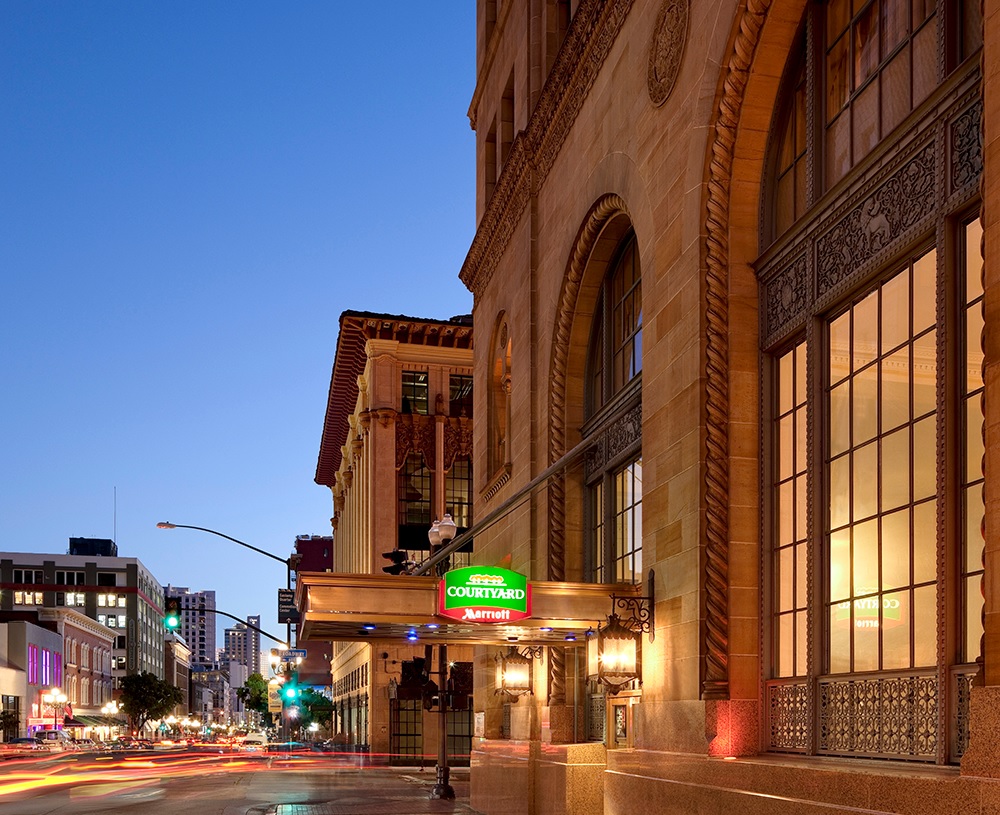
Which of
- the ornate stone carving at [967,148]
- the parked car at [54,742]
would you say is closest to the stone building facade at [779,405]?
the ornate stone carving at [967,148]

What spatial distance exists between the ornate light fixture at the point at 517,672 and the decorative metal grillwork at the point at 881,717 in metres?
11.1

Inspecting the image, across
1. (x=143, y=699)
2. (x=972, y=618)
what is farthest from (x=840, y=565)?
(x=143, y=699)

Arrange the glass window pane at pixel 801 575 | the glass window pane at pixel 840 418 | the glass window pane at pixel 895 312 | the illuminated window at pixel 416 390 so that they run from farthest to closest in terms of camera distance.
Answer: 1. the illuminated window at pixel 416 390
2. the glass window pane at pixel 801 575
3. the glass window pane at pixel 840 418
4. the glass window pane at pixel 895 312

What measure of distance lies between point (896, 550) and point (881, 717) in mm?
1505

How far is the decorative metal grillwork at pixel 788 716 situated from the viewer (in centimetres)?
1275

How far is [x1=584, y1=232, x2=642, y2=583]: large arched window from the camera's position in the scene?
19.0 metres

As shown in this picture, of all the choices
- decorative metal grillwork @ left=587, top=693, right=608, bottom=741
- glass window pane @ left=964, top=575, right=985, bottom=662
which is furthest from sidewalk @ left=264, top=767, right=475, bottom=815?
glass window pane @ left=964, top=575, right=985, bottom=662

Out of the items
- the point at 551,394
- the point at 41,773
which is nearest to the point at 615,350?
the point at 551,394

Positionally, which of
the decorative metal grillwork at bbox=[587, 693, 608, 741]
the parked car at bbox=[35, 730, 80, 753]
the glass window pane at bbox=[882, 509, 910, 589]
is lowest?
the parked car at bbox=[35, 730, 80, 753]

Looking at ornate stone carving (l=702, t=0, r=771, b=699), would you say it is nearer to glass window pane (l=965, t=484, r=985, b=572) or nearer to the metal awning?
the metal awning

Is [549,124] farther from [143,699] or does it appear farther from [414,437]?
[143,699]

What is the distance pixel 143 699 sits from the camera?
150 metres

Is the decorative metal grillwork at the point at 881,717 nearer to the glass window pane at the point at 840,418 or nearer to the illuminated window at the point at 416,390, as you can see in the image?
the glass window pane at the point at 840,418

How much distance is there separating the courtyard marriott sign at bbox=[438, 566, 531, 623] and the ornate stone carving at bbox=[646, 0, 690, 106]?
678cm
